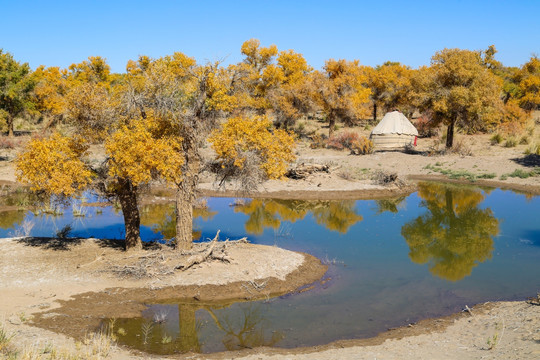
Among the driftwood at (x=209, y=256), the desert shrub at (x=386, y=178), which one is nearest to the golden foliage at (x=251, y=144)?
the driftwood at (x=209, y=256)

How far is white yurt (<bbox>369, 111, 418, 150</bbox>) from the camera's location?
3944 cm

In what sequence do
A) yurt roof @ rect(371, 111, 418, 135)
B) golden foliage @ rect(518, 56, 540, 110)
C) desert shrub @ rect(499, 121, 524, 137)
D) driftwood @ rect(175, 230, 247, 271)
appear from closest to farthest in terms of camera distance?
driftwood @ rect(175, 230, 247, 271) → yurt roof @ rect(371, 111, 418, 135) → desert shrub @ rect(499, 121, 524, 137) → golden foliage @ rect(518, 56, 540, 110)

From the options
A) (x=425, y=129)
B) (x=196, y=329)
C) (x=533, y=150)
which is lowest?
(x=196, y=329)

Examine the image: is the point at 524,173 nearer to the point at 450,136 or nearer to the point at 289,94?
the point at 450,136

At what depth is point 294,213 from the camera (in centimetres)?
2291

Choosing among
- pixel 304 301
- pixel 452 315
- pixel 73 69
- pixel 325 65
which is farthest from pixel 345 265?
pixel 73 69

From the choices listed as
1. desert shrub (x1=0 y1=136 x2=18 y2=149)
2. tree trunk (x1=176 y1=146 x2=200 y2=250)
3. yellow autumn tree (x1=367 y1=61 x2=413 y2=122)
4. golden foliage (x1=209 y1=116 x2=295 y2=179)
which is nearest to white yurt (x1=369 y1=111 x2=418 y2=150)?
yellow autumn tree (x1=367 y1=61 x2=413 y2=122)

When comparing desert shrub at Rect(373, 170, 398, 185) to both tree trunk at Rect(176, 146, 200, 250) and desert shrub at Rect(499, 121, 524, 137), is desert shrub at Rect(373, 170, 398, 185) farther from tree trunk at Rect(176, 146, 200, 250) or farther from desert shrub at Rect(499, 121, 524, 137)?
tree trunk at Rect(176, 146, 200, 250)

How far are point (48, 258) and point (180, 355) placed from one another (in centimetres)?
685

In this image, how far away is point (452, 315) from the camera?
11688 mm

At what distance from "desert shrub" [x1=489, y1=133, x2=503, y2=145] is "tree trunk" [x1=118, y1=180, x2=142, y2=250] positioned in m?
33.1

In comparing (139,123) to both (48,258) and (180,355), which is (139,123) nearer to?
(48,258)

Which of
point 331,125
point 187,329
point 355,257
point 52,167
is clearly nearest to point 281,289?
point 187,329

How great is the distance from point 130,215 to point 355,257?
7505 mm
